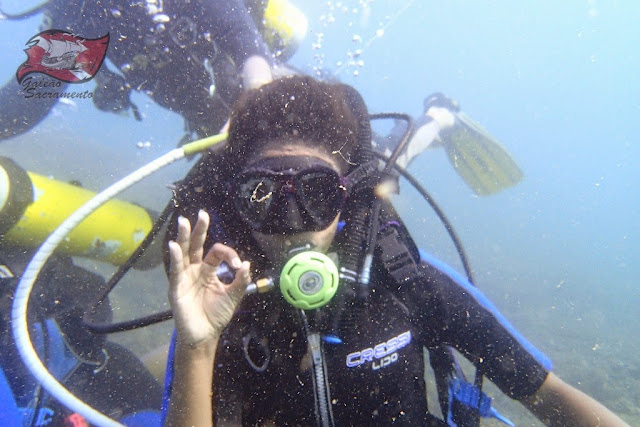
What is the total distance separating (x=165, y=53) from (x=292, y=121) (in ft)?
9.38

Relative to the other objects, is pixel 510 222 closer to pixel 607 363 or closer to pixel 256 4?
pixel 607 363

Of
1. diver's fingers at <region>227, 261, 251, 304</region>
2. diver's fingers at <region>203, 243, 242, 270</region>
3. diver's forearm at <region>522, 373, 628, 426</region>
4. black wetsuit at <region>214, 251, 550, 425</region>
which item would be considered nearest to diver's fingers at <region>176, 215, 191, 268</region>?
diver's fingers at <region>203, 243, 242, 270</region>

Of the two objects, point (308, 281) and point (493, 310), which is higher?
point (308, 281)

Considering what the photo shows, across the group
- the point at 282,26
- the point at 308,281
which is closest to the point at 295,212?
the point at 308,281

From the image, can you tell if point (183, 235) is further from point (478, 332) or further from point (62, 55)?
point (62, 55)

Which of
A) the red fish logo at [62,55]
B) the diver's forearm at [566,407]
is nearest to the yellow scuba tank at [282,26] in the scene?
the red fish logo at [62,55]

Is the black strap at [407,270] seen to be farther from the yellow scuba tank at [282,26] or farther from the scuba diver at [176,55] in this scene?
the yellow scuba tank at [282,26]

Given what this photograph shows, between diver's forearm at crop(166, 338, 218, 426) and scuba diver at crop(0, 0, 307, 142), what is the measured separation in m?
2.61

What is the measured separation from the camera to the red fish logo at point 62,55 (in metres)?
4.36

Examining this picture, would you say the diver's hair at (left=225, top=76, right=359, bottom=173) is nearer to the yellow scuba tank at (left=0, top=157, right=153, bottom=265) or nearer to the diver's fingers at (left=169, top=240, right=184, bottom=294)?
the diver's fingers at (left=169, top=240, right=184, bottom=294)

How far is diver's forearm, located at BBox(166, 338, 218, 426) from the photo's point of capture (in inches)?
68.3

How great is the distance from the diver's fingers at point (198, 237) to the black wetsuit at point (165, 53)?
2.24 meters

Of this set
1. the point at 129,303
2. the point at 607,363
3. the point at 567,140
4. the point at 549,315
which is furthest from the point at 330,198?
the point at 567,140

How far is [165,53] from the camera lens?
407 centimetres
